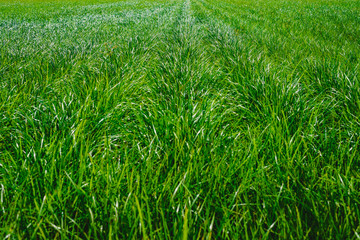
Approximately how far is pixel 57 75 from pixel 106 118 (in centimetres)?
153

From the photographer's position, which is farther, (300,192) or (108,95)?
(108,95)

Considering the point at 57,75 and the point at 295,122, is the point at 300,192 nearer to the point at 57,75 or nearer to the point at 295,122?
the point at 295,122

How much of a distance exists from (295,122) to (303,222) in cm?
96

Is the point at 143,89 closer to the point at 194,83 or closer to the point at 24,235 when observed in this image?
the point at 194,83

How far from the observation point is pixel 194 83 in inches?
95.9

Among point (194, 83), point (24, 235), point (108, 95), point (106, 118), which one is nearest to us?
point (24, 235)

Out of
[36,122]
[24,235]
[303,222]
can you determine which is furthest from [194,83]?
[24,235]

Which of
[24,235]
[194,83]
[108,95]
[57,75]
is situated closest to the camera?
[24,235]

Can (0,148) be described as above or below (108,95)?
below

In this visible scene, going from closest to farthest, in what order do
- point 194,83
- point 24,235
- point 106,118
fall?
point 24,235
point 106,118
point 194,83

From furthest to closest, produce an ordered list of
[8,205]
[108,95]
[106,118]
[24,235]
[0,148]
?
[108,95], [106,118], [0,148], [8,205], [24,235]

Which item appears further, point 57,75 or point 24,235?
point 57,75

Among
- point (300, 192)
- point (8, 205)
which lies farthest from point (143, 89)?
point (300, 192)

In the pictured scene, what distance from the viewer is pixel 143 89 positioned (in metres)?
2.44
